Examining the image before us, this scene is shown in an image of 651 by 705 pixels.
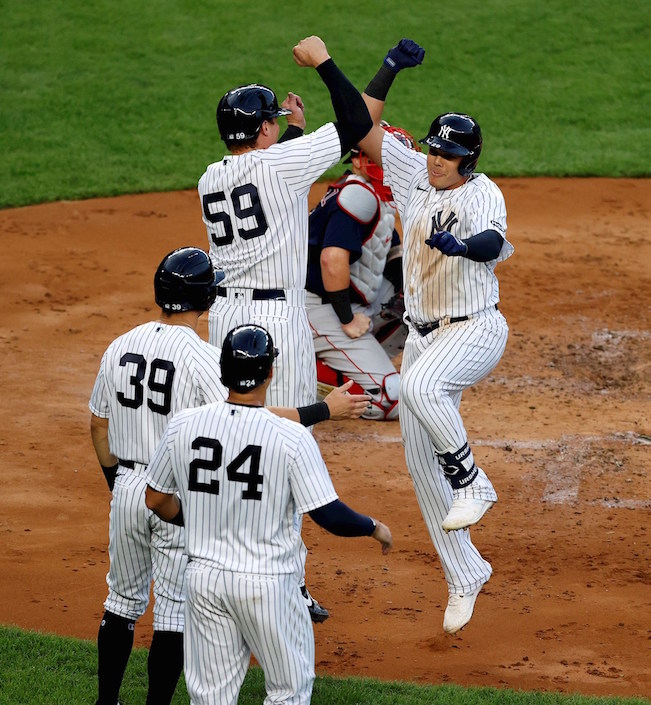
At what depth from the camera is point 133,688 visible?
5.00 m

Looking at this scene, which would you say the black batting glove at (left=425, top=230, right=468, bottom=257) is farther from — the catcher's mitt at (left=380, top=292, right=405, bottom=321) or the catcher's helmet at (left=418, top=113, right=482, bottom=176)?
Result: the catcher's mitt at (left=380, top=292, right=405, bottom=321)

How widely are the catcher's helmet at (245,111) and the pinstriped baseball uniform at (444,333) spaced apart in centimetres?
69

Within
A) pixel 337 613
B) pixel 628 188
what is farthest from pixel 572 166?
pixel 337 613

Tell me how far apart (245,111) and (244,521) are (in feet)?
7.07

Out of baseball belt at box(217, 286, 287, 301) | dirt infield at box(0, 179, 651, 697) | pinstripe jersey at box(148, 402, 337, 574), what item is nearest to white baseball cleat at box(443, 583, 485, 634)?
dirt infield at box(0, 179, 651, 697)

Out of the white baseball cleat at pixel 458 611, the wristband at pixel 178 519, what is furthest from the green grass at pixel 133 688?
the wristband at pixel 178 519

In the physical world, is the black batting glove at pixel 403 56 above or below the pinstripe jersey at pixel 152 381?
above

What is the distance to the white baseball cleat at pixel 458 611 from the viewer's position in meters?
5.33

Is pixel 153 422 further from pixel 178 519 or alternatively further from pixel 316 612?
pixel 316 612

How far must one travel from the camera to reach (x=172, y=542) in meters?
4.52

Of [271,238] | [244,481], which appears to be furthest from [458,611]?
[244,481]

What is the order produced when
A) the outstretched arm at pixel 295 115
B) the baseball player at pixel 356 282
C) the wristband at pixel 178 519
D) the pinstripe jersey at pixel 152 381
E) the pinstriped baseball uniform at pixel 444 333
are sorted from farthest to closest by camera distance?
the baseball player at pixel 356 282 < the outstretched arm at pixel 295 115 < the pinstriped baseball uniform at pixel 444 333 < the pinstripe jersey at pixel 152 381 < the wristband at pixel 178 519

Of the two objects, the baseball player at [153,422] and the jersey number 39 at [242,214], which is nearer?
the baseball player at [153,422]

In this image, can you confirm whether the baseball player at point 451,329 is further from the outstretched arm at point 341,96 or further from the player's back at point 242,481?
the player's back at point 242,481
